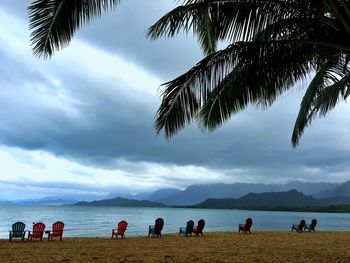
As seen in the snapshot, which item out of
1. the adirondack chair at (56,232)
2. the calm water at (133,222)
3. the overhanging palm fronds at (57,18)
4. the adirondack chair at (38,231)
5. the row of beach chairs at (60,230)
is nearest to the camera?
the overhanging palm fronds at (57,18)

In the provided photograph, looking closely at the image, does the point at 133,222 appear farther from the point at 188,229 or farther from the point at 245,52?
the point at 245,52

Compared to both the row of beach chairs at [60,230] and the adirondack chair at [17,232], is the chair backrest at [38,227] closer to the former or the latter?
the row of beach chairs at [60,230]

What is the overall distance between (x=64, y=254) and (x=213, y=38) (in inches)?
307

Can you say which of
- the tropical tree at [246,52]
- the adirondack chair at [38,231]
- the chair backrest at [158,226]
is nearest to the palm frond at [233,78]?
the tropical tree at [246,52]

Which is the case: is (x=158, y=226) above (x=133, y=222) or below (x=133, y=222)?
above

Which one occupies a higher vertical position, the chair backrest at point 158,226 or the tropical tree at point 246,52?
the tropical tree at point 246,52

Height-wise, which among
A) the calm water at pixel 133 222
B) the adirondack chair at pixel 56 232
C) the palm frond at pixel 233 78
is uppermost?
the palm frond at pixel 233 78

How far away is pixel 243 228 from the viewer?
24578 mm

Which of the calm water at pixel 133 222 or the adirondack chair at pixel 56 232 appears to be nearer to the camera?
the adirondack chair at pixel 56 232

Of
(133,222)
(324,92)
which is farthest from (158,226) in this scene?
(133,222)

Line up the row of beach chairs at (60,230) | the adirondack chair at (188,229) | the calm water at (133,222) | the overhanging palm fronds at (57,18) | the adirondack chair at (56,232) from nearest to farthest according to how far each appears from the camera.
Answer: the overhanging palm fronds at (57,18) < the row of beach chairs at (60,230) < the adirondack chair at (56,232) < the adirondack chair at (188,229) < the calm water at (133,222)

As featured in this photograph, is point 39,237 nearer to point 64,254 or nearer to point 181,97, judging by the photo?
point 64,254

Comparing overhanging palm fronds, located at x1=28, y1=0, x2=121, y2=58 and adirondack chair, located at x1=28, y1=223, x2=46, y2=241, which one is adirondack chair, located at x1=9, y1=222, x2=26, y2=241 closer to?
adirondack chair, located at x1=28, y1=223, x2=46, y2=241

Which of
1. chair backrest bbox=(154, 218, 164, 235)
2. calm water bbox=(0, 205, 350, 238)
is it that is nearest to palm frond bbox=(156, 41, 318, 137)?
chair backrest bbox=(154, 218, 164, 235)
